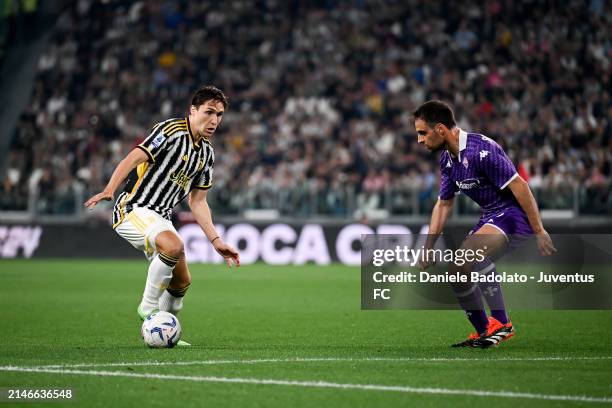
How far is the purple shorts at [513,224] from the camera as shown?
9391mm

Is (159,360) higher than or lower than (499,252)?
lower

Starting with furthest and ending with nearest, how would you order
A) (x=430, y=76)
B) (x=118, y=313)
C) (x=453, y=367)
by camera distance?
(x=430, y=76) < (x=118, y=313) < (x=453, y=367)

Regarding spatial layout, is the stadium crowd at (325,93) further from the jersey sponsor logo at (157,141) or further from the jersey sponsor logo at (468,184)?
the jersey sponsor logo at (157,141)

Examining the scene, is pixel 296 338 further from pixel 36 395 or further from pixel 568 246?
pixel 36 395

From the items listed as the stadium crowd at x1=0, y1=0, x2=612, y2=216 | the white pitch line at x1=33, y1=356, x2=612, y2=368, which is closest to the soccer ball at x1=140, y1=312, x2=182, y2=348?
the white pitch line at x1=33, y1=356, x2=612, y2=368

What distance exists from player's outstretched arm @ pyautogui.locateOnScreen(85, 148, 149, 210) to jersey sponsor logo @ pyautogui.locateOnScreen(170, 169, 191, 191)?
1.40 feet

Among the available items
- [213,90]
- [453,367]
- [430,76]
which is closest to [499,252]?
[453,367]

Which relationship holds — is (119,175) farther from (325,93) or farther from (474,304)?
(325,93)

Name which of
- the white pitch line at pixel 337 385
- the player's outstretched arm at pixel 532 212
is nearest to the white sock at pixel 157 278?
the white pitch line at pixel 337 385

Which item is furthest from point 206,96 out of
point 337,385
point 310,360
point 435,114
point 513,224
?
point 337,385

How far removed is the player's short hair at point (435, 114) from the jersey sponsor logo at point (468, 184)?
53 centimetres

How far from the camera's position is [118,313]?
44.2ft

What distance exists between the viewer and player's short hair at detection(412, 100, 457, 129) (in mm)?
9133

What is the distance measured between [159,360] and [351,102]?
21.3 m
